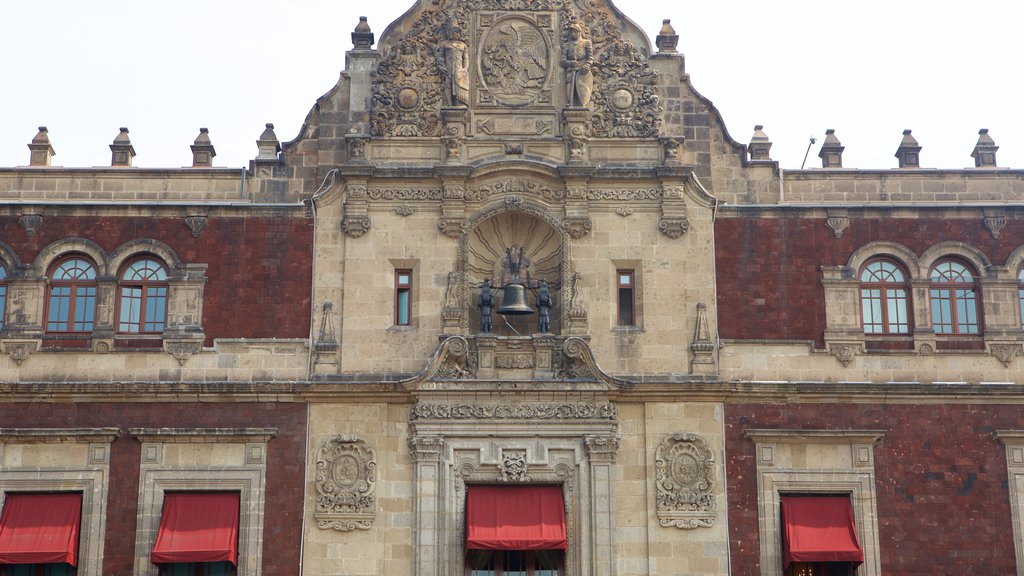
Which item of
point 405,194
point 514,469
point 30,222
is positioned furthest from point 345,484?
point 30,222

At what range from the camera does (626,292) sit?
33.9 meters

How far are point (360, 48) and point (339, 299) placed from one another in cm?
639

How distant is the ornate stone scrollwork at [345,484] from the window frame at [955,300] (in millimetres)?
13577

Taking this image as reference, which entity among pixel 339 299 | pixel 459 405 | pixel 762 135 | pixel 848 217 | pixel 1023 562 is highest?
pixel 762 135

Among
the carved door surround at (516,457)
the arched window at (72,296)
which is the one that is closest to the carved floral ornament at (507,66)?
the carved door surround at (516,457)

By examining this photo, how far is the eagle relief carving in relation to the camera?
3472 centimetres

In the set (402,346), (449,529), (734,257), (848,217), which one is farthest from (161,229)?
(848,217)

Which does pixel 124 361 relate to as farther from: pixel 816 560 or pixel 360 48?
pixel 816 560

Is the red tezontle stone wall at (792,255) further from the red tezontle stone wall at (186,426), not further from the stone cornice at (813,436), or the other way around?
the red tezontle stone wall at (186,426)

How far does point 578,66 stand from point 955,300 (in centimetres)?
1053

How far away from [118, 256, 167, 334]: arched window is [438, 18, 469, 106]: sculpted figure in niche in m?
8.02

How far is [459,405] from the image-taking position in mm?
32375

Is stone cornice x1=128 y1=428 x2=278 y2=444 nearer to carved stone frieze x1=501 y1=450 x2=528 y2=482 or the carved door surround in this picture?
the carved door surround

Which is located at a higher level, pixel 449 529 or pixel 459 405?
pixel 459 405
